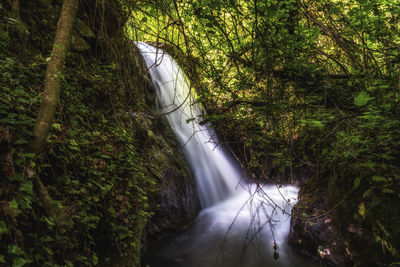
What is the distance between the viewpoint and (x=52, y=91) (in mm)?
1712

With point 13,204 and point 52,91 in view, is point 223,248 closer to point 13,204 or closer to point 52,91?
point 13,204

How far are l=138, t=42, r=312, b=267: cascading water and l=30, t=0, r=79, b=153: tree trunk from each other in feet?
2.10

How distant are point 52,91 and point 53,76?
0.37ft

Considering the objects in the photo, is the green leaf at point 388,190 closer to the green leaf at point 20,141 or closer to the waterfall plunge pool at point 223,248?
the waterfall plunge pool at point 223,248

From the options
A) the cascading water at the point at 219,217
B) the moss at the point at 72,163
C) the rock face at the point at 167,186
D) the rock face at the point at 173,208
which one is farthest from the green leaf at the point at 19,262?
the rock face at the point at 173,208

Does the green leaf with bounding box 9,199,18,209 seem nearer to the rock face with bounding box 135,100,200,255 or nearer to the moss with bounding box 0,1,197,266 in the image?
the moss with bounding box 0,1,197,266

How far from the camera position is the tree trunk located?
5.60ft

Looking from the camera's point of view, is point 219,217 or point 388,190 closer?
point 388,190

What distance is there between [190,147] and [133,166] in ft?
15.3

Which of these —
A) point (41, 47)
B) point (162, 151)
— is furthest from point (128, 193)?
point (162, 151)

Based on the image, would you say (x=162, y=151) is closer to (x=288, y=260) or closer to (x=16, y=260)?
(x=288, y=260)

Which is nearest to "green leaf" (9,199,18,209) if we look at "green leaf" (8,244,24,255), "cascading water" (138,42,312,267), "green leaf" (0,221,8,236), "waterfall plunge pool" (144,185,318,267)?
"green leaf" (0,221,8,236)

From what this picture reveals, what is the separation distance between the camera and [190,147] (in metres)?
7.70

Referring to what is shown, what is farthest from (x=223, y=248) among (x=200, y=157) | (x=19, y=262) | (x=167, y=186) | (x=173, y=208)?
(x=19, y=262)
